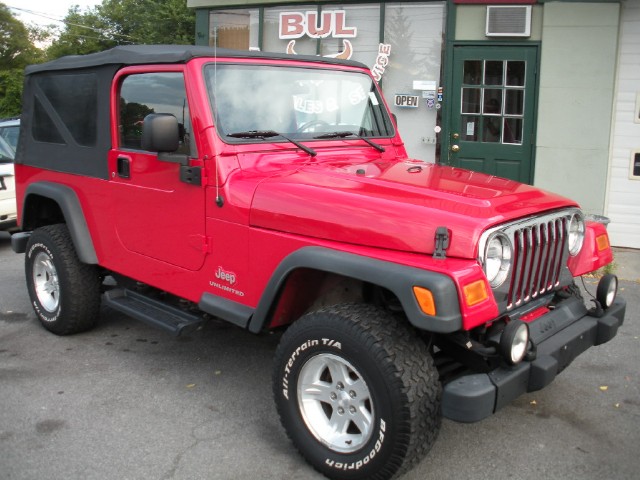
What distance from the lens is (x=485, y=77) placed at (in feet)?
29.5

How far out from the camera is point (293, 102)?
4.07 m

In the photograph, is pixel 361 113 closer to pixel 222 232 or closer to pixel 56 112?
pixel 222 232

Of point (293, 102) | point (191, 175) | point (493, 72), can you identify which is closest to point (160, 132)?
point (191, 175)

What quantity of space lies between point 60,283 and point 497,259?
10.7 feet

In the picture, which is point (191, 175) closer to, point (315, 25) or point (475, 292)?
point (475, 292)

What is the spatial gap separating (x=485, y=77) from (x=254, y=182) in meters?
6.27

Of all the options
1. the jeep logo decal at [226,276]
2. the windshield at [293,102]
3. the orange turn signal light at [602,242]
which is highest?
the windshield at [293,102]

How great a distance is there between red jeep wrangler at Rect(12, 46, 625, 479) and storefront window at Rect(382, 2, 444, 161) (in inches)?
191

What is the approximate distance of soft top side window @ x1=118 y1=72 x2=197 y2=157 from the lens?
382 centimetres

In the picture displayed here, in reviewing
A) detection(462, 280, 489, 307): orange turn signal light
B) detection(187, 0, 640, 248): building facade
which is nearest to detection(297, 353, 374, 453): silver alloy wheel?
detection(462, 280, 489, 307): orange turn signal light

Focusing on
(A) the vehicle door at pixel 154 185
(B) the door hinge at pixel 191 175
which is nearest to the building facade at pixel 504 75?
(A) the vehicle door at pixel 154 185

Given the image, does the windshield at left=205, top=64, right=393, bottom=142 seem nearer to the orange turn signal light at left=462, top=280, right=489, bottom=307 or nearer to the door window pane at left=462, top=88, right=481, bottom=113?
the orange turn signal light at left=462, top=280, right=489, bottom=307

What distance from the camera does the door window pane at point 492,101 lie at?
898cm

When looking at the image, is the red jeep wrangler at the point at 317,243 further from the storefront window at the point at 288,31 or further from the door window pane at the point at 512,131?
the storefront window at the point at 288,31
